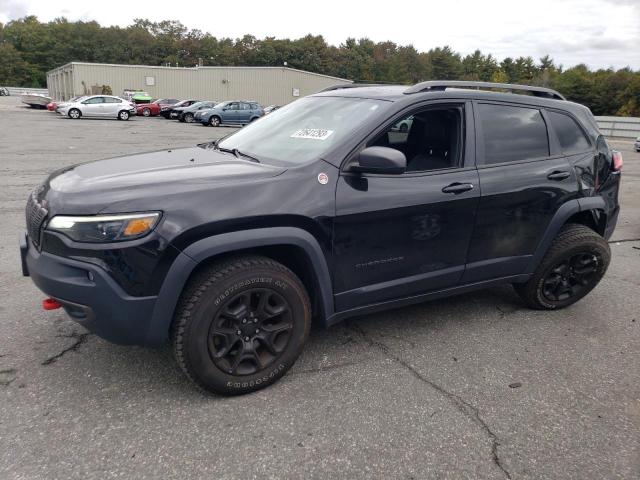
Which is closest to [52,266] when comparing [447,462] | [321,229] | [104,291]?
[104,291]

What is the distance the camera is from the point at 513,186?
137 inches

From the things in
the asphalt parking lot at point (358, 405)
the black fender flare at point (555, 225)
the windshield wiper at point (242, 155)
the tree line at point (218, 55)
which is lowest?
the asphalt parking lot at point (358, 405)

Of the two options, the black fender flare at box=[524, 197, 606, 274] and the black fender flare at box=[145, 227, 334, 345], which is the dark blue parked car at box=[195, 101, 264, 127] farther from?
the black fender flare at box=[145, 227, 334, 345]

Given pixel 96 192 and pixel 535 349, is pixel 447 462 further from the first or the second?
pixel 96 192

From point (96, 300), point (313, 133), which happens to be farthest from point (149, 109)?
point (96, 300)

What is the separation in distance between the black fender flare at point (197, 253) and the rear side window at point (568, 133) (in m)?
2.37

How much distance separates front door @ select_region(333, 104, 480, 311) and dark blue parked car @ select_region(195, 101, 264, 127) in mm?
26760

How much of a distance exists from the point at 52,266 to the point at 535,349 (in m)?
3.05

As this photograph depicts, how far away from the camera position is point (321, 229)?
2803 mm

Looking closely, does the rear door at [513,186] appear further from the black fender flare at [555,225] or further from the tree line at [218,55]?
the tree line at [218,55]

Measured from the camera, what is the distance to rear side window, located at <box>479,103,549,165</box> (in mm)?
3490

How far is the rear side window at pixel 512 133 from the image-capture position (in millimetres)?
3490

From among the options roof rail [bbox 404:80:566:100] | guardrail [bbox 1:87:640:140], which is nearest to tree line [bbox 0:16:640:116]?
guardrail [bbox 1:87:640:140]

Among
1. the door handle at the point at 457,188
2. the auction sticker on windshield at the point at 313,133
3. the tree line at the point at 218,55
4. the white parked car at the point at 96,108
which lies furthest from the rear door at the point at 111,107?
the tree line at the point at 218,55
